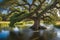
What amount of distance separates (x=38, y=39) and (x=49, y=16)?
7.79 meters

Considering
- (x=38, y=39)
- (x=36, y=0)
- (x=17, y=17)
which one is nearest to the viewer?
(x=38, y=39)

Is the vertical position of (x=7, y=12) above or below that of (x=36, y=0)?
below

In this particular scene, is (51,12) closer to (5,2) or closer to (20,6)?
(20,6)

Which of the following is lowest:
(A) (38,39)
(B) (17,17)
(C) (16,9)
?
(A) (38,39)

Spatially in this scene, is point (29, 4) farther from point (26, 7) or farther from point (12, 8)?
point (12, 8)

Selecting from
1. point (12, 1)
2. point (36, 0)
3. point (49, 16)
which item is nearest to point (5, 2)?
point (12, 1)

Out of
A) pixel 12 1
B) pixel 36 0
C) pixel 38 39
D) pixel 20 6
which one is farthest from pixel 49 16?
pixel 38 39

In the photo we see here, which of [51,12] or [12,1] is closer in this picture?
[12,1]

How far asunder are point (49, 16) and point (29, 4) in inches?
95.3

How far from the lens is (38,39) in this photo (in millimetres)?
7508

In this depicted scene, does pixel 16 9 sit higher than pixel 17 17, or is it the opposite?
pixel 16 9

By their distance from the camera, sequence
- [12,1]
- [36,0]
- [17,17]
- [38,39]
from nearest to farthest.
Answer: [38,39] < [17,17] < [12,1] < [36,0]

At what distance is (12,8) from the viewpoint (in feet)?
47.5

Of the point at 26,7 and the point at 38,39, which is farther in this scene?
the point at 26,7
